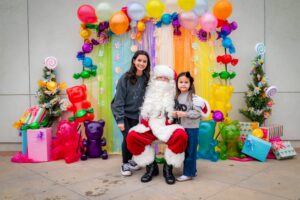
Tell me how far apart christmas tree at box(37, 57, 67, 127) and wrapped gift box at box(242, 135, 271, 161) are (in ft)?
10.4

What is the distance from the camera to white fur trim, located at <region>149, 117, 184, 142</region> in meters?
3.04

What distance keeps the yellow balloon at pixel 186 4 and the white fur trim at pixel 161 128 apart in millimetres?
1783

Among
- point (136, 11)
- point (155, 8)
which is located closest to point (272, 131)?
point (155, 8)

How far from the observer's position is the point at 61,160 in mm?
4184

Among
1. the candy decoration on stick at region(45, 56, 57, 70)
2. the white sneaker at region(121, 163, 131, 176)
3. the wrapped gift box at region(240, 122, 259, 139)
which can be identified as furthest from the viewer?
the candy decoration on stick at region(45, 56, 57, 70)

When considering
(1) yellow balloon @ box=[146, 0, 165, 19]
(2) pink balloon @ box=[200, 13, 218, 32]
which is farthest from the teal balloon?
(1) yellow balloon @ box=[146, 0, 165, 19]

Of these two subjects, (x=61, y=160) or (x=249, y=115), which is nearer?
(x=61, y=160)

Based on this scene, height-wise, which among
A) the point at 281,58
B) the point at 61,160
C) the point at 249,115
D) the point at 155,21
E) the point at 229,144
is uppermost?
the point at 155,21

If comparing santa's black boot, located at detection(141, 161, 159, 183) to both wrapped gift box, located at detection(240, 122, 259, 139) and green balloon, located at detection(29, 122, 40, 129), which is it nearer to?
wrapped gift box, located at detection(240, 122, 259, 139)

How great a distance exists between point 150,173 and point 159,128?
588 millimetres

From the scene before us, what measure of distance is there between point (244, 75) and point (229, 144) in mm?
1450

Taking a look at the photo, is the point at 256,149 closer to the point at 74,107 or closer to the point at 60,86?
the point at 74,107

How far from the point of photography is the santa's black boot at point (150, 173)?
314 cm

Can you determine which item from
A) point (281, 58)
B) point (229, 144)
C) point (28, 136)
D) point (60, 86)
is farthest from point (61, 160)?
point (281, 58)
